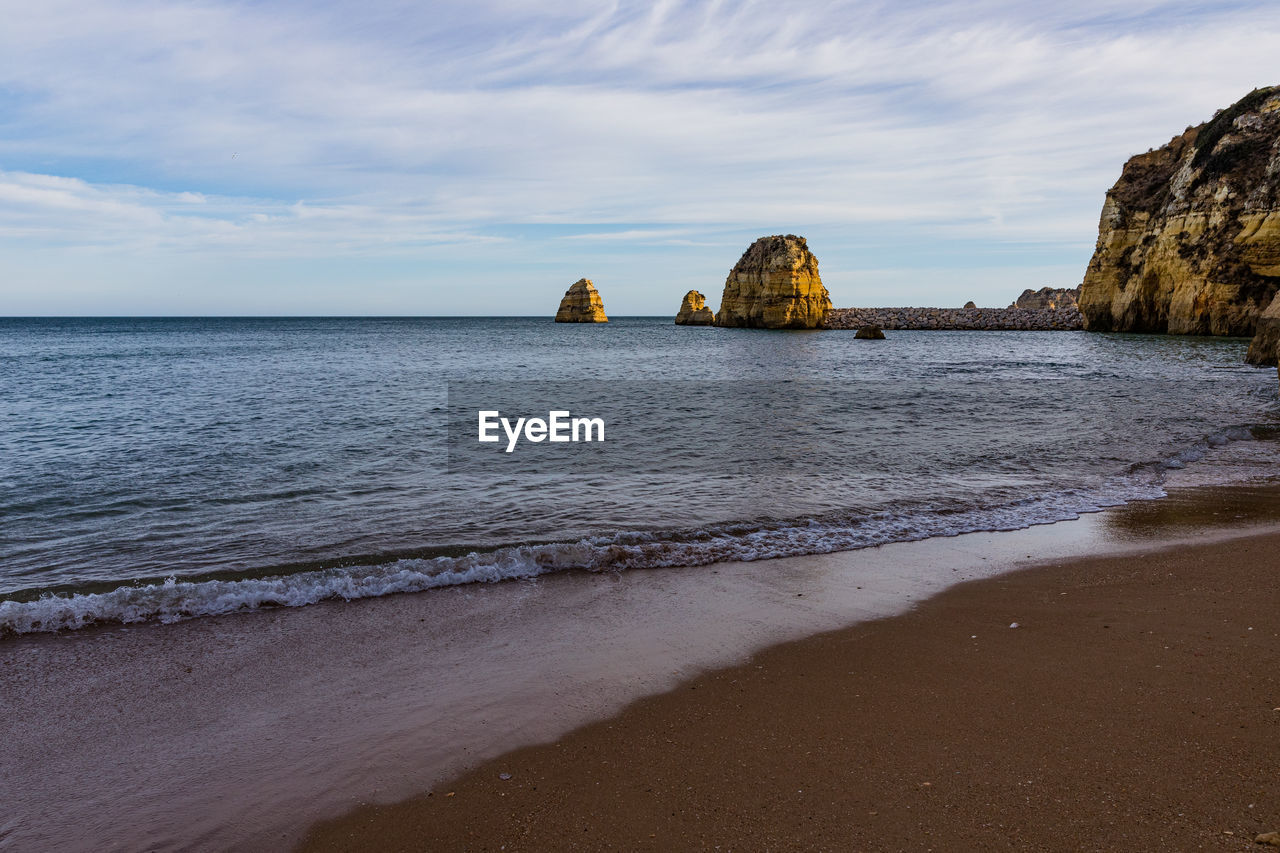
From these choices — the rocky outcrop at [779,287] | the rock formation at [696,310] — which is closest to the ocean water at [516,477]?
the rocky outcrop at [779,287]

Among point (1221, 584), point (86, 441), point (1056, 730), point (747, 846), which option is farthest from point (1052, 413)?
point (86, 441)

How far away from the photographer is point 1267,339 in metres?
26.3

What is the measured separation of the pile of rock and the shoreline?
310ft

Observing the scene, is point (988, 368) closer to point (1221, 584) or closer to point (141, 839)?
point (1221, 584)

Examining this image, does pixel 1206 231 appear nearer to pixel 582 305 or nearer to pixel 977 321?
pixel 977 321

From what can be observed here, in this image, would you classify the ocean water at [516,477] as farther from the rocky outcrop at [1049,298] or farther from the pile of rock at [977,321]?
the rocky outcrop at [1049,298]

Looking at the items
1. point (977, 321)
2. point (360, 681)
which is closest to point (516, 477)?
point (360, 681)

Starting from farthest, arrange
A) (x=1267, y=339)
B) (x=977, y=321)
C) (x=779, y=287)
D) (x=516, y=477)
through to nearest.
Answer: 1. (x=977, y=321)
2. (x=779, y=287)
3. (x=1267, y=339)
4. (x=516, y=477)

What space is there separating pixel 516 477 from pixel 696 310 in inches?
4680

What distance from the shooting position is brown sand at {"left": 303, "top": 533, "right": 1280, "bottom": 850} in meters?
3.23

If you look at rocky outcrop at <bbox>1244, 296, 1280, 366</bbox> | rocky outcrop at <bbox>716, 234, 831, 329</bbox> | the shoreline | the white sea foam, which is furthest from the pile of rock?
the shoreline

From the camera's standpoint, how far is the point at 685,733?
13.8 ft

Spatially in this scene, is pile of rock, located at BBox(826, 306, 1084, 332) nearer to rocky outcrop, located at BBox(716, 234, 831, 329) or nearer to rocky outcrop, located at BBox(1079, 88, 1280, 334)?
rocky outcrop, located at BBox(716, 234, 831, 329)

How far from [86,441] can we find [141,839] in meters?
16.3
